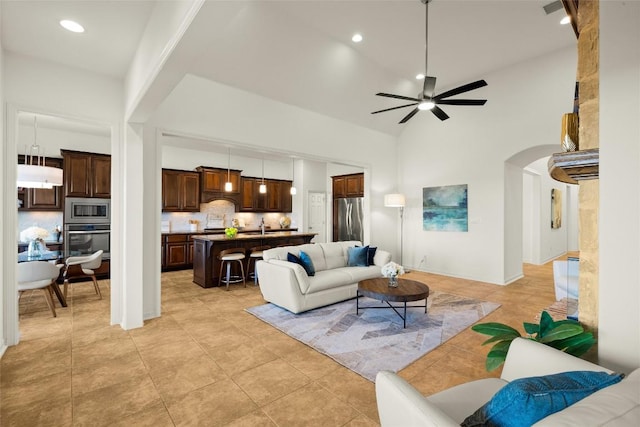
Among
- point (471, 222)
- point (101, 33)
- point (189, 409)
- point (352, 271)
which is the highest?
point (101, 33)

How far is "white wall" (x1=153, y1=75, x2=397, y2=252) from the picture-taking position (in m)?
4.11

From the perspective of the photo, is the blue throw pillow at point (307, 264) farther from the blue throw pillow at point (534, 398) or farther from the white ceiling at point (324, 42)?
the blue throw pillow at point (534, 398)

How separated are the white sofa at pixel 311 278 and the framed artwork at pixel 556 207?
6752mm

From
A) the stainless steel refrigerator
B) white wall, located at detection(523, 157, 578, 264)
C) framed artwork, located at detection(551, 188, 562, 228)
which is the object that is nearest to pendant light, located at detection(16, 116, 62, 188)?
the stainless steel refrigerator

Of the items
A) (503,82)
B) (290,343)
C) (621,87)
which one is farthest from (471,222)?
(621,87)

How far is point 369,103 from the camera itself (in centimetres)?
609

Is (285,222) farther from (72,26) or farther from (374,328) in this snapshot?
(72,26)

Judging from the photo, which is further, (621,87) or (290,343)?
(290,343)

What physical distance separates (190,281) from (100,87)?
372cm

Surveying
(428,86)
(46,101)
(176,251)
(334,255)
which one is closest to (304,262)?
(334,255)

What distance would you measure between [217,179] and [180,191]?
0.97 metres

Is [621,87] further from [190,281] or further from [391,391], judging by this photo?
[190,281]

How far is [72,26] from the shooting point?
2.69 m

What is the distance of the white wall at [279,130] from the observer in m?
4.11
